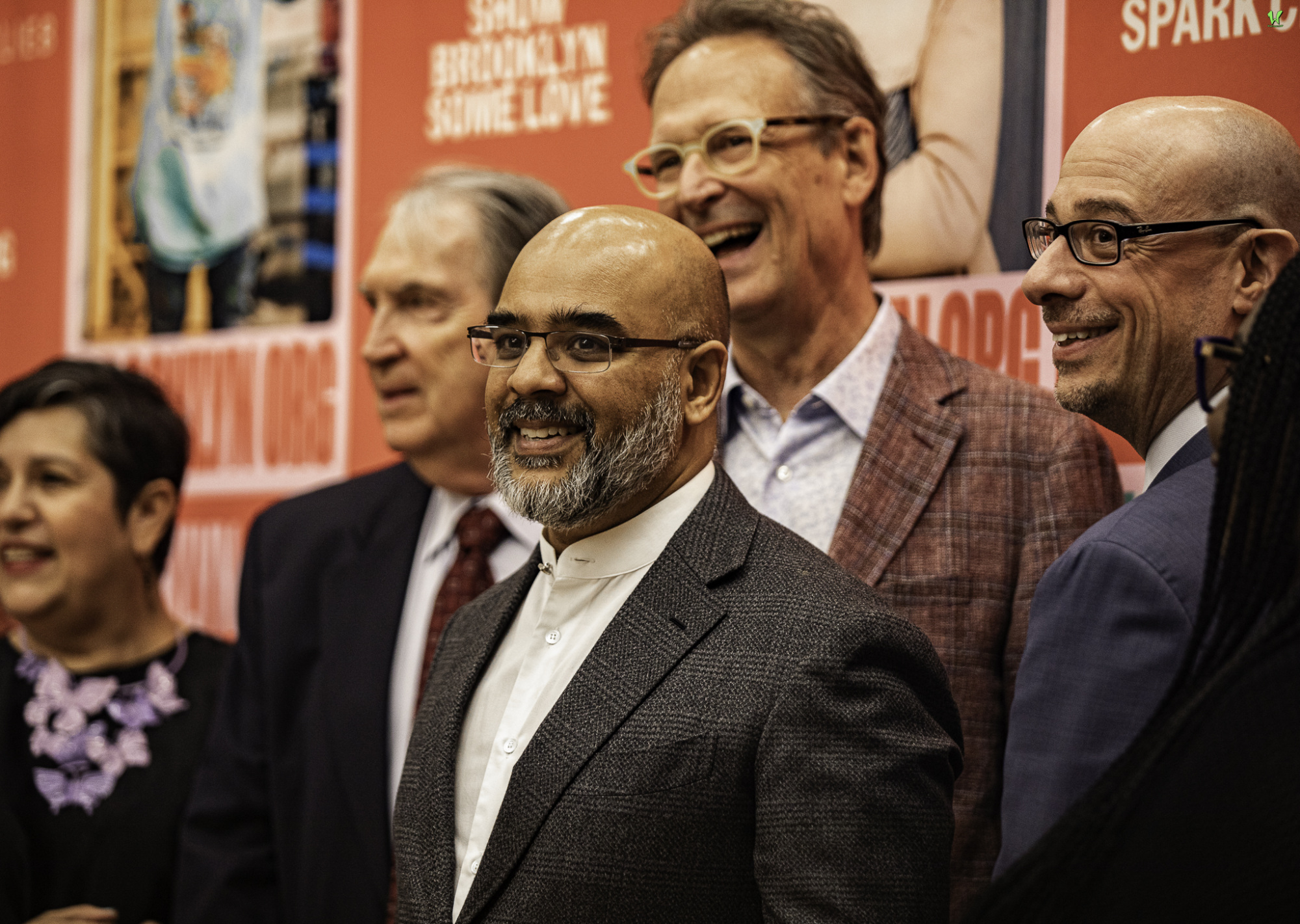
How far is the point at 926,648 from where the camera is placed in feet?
5.86

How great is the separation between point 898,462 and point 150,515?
6.00ft

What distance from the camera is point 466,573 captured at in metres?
2.72

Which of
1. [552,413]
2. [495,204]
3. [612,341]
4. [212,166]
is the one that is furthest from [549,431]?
[212,166]

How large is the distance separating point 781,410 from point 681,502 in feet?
1.99

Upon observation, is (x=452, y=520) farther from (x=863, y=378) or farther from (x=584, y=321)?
(x=584, y=321)

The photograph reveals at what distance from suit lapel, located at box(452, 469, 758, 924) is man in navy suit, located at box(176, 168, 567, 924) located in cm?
88

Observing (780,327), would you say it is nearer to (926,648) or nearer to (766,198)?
(766,198)

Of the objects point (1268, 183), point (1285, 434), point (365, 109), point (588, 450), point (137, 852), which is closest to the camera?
point (1285, 434)

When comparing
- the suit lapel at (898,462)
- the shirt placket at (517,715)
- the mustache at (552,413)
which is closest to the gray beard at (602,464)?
the mustache at (552,413)

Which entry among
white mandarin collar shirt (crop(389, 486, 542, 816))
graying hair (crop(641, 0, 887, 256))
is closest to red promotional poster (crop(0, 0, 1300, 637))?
graying hair (crop(641, 0, 887, 256))

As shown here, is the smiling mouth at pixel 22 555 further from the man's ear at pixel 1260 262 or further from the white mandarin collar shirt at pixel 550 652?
the man's ear at pixel 1260 262

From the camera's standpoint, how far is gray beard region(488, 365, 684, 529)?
1882 millimetres

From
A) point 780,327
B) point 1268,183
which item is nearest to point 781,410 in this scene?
point 780,327

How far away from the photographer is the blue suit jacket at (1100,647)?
150 cm
